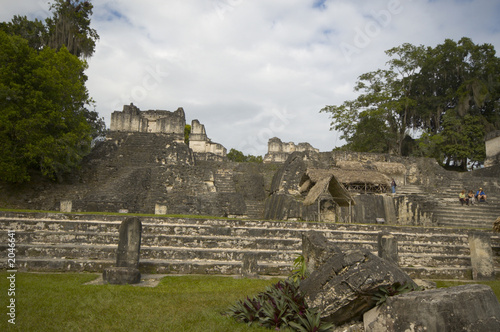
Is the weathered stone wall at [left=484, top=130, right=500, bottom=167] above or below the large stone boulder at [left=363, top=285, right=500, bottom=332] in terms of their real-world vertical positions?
above

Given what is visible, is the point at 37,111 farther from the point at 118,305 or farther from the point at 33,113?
the point at 118,305

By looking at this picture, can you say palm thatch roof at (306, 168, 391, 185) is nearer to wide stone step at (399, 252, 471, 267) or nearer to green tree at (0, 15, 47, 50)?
wide stone step at (399, 252, 471, 267)

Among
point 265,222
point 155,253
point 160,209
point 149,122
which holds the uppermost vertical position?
point 149,122

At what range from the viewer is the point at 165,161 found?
23.3 m

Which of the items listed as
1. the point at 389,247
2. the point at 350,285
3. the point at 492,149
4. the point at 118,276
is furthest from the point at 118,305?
the point at 492,149

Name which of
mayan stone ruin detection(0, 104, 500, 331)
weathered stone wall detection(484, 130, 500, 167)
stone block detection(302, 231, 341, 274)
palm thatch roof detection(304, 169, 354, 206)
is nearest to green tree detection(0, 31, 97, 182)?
mayan stone ruin detection(0, 104, 500, 331)

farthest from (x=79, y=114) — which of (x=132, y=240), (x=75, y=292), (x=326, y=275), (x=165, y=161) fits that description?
(x=326, y=275)

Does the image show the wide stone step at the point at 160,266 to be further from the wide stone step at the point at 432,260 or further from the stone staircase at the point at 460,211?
the stone staircase at the point at 460,211

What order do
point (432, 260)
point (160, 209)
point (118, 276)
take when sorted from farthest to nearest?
point (160, 209)
point (432, 260)
point (118, 276)

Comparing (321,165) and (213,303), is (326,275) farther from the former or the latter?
(321,165)

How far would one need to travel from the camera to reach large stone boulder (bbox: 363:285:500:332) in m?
3.04

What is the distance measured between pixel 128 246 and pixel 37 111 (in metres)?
12.9

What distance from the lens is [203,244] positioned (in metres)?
9.35

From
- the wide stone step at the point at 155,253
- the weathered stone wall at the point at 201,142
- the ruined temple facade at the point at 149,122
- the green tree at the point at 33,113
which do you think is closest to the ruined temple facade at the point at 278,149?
the weathered stone wall at the point at 201,142
